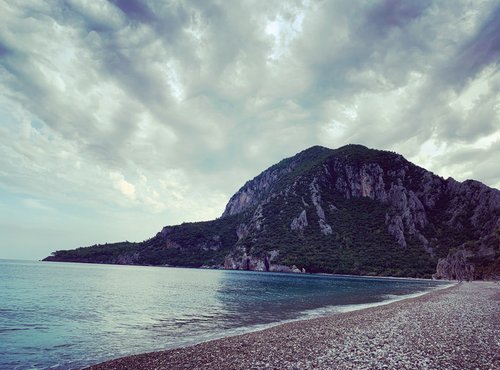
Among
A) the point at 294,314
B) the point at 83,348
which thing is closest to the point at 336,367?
the point at 83,348

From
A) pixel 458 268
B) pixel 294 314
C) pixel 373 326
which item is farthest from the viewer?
pixel 458 268

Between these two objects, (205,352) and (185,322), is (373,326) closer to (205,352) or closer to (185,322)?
(205,352)

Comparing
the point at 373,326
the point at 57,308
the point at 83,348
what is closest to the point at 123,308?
the point at 57,308

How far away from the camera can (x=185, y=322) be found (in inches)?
1201

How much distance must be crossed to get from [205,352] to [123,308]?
83.5 ft

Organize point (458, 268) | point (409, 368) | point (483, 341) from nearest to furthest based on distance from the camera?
1. point (409, 368)
2. point (483, 341)
3. point (458, 268)

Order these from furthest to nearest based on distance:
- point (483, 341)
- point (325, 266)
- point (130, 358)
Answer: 1. point (325, 266)
2. point (483, 341)
3. point (130, 358)

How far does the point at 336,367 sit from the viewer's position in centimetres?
1382

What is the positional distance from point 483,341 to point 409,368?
8.50 meters

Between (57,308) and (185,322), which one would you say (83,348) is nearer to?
(185,322)

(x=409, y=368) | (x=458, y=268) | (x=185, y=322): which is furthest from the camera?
(x=458, y=268)

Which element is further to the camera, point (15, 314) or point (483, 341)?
point (15, 314)

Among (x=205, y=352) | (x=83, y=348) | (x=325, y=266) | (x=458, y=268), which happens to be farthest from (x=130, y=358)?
(x=325, y=266)

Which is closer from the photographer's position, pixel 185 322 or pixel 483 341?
pixel 483 341
